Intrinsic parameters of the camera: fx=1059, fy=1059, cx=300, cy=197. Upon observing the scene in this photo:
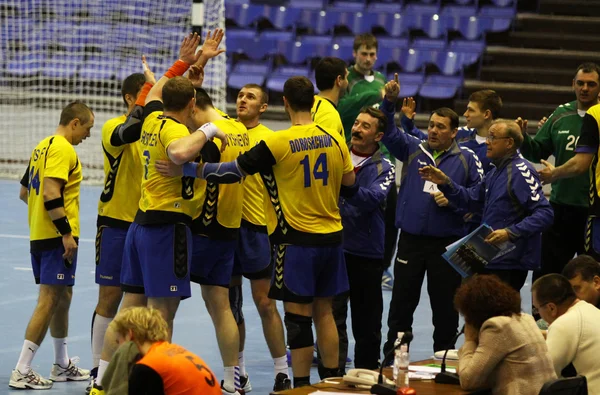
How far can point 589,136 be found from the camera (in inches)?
295

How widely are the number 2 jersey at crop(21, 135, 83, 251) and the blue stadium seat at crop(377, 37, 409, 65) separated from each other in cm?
1308

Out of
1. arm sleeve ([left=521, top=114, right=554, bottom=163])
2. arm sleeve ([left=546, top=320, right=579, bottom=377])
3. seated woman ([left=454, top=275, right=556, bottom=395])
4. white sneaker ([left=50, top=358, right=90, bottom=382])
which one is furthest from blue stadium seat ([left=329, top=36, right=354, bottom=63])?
seated woman ([left=454, top=275, right=556, bottom=395])

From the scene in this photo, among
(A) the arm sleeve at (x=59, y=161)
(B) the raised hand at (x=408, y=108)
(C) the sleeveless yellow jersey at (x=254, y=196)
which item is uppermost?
(B) the raised hand at (x=408, y=108)

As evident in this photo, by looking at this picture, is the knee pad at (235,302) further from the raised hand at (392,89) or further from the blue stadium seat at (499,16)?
the blue stadium seat at (499,16)

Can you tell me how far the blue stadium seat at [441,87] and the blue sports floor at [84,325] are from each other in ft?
27.3

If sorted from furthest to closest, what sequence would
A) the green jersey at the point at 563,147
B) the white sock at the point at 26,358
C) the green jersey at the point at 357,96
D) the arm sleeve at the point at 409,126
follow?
1. the green jersey at the point at 357,96
2. the arm sleeve at the point at 409,126
3. the green jersey at the point at 563,147
4. the white sock at the point at 26,358

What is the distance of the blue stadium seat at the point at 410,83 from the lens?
753 inches

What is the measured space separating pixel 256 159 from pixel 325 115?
1637mm

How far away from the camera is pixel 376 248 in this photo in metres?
7.31

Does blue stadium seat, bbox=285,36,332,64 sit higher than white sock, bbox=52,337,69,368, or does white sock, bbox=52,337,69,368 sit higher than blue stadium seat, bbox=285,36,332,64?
blue stadium seat, bbox=285,36,332,64

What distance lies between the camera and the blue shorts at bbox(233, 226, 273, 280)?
280 inches

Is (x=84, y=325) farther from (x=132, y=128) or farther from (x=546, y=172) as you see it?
(x=546, y=172)

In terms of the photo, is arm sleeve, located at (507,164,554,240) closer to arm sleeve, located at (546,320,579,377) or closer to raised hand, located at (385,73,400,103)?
raised hand, located at (385,73,400,103)

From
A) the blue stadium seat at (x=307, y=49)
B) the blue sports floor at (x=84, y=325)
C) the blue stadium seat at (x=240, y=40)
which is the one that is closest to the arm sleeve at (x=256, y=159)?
the blue sports floor at (x=84, y=325)
